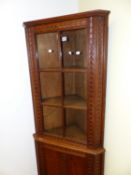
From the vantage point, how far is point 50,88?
1.64 metres

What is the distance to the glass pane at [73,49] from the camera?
1.46 meters

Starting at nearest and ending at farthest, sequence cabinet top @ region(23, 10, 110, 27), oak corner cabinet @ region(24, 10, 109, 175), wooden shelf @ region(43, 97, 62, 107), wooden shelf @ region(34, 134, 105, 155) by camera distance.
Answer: cabinet top @ region(23, 10, 110, 27)
oak corner cabinet @ region(24, 10, 109, 175)
wooden shelf @ region(34, 134, 105, 155)
wooden shelf @ region(43, 97, 62, 107)

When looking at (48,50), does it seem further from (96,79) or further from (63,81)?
(96,79)

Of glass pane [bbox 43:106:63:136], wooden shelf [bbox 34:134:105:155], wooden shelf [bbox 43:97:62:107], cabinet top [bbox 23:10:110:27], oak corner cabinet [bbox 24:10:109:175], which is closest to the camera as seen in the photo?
cabinet top [bbox 23:10:110:27]

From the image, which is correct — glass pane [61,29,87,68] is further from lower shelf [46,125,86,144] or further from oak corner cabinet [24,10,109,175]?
lower shelf [46,125,86,144]

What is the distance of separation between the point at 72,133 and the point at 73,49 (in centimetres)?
88

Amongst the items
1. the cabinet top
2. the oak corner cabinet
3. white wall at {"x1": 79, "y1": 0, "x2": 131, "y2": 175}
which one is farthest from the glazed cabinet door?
white wall at {"x1": 79, "y1": 0, "x2": 131, "y2": 175}

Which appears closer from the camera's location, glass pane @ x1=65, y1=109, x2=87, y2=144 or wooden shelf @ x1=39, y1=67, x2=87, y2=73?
wooden shelf @ x1=39, y1=67, x2=87, y2=73

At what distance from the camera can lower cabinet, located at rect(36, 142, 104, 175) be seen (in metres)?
1.47
